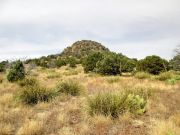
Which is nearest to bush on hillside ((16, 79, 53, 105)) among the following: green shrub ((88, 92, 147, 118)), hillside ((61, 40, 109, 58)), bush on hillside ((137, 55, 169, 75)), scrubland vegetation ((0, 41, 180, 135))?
scrubland vegetation ((0, 41, 180, 135))

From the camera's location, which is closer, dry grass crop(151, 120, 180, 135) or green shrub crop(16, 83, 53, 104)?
dry grass crop(151, 120, 180, 135)

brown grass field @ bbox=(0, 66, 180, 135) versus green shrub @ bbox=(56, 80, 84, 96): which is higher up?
green shrub @ bbox=(56, 80, 84, 96)

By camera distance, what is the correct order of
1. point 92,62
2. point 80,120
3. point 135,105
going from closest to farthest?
point 80,120 → point 135,105 → point 92,62

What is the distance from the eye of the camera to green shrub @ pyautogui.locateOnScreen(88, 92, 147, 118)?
35.9 ft

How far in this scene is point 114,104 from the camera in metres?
11.1

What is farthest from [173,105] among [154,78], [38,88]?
[154,78]

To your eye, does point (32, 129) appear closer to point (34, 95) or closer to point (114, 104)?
point (114, 104)

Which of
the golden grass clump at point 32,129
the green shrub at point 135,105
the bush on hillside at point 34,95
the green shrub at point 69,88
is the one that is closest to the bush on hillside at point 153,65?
the green shrub at point 69,88

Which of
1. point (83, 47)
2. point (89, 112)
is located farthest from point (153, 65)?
point (83, 47)

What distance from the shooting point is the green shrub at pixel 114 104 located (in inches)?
431

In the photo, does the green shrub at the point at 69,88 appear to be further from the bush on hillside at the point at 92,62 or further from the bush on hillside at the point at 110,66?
the bush on hillside at the point at 92,62

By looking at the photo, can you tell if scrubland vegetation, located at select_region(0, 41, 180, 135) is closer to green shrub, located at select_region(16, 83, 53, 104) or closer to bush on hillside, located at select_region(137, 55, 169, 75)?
green shrub, located at select_region(16, 83, 53, 104)

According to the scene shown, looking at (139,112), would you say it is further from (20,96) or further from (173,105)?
(20,96)

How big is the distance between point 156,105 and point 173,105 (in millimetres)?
603
